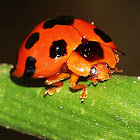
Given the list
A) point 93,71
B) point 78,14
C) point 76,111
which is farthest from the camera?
point 78,14

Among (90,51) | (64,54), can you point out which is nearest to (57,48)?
(64,54)

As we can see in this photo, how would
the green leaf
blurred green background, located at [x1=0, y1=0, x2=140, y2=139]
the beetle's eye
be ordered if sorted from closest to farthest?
1. the green leaf
2. the beetle's eye
3. blurred green background, located at [x1=0, y1=0, x2=140, y2=139]

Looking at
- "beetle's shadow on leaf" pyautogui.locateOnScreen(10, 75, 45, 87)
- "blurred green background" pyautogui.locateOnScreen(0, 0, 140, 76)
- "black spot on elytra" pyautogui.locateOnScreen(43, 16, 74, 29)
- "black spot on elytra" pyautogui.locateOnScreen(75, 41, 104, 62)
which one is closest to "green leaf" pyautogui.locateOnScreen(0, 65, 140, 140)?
"beetle's shadow on leaf" pyautogui.locateOnScreen(10, 75, 45, 87)

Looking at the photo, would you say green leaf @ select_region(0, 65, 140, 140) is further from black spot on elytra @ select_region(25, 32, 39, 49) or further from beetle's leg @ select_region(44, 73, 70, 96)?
black spot on elytra @ select_region(25, 32, 39, 49)

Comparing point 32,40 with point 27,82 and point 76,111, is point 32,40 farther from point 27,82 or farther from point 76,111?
point 76,111

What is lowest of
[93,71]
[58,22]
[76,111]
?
[76,111]

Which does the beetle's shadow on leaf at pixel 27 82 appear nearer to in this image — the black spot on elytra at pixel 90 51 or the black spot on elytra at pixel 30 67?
the black spot on elytra at pixel 30 67
